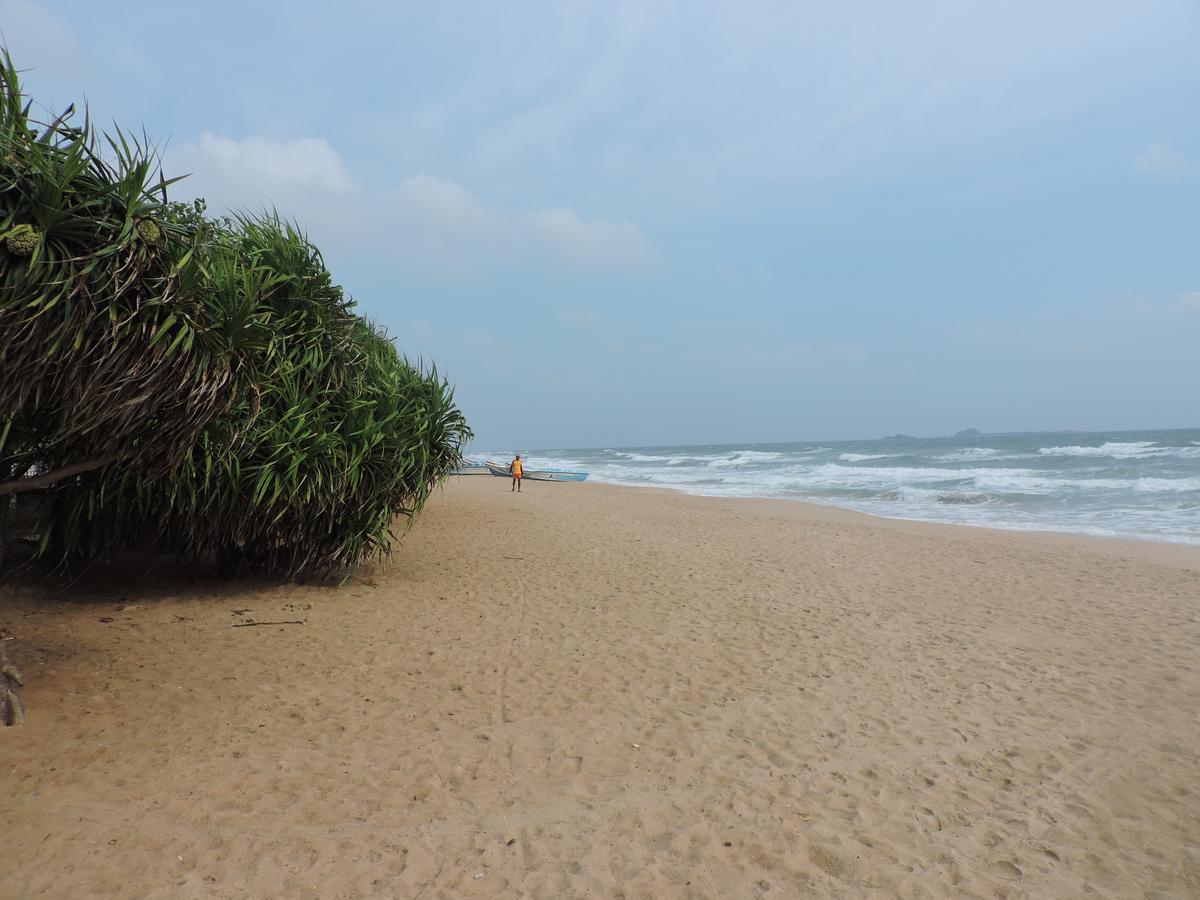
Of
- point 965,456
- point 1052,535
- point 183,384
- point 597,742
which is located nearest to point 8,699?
point 183,384

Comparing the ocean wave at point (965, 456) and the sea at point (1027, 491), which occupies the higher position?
the ocean wave at point (965, 456)

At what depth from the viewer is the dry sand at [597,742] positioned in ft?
9.90

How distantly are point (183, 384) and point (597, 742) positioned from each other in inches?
121

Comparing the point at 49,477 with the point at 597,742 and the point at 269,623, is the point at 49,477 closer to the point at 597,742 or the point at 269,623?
the point at 269,623

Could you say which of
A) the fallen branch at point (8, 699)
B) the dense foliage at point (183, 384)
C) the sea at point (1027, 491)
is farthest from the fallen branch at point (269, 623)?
the sea at point (1027, 491)

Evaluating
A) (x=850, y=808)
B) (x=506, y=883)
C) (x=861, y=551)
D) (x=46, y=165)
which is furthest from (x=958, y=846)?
(x=861, y=551)

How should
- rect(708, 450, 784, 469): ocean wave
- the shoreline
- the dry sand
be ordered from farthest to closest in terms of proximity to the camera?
1. rect(708, 450, 784, 469): ocean wave
2. the shoreline
3. the dry sand

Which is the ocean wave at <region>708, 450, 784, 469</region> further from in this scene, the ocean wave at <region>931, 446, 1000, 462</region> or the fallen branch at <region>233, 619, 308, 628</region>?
the fallen branch at <region>233, 619, 308, 628</region>

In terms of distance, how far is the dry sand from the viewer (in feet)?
9.90

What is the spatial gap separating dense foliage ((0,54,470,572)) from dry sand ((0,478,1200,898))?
859 millimetres

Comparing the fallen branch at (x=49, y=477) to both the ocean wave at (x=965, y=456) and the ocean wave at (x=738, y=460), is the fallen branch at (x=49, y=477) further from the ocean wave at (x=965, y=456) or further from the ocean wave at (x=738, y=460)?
the ocean wave at (x=965, y=456)

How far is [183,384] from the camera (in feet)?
12.5

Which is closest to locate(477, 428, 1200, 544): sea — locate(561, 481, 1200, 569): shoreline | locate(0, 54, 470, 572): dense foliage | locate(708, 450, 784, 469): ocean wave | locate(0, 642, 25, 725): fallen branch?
locate(561, 481, 1200, 569): shoreline

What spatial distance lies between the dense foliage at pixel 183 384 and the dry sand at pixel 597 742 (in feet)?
2.82
